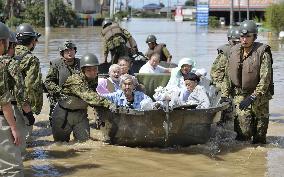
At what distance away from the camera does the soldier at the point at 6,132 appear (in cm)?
523

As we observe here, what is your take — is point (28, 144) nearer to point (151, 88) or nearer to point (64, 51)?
point (64, 51)

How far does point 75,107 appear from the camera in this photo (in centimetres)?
824

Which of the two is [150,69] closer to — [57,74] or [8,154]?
[57,74]

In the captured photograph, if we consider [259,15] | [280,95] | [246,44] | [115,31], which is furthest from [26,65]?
[259,15]

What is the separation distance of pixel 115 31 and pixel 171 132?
5.21m

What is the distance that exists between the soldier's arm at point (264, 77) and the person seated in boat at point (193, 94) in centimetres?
82

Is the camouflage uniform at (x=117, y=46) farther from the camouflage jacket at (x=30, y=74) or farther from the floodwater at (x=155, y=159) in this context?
the camouflage jacket at (x=30, y=74)

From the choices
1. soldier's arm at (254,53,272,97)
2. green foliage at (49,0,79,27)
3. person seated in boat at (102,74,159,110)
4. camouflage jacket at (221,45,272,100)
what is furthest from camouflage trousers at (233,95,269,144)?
green foliage at (49,0,79,27)

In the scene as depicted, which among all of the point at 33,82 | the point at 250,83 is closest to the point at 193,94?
the point at 250,83

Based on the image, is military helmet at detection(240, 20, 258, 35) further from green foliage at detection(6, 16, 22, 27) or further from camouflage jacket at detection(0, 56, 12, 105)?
green foliage at detection(6, 16, 22, 27)

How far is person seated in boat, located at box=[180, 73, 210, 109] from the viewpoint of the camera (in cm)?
856

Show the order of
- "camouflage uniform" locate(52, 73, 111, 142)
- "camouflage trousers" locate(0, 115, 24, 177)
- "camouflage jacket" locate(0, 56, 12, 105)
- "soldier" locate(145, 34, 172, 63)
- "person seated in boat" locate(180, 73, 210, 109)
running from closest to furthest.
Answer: "camouflage jacket" locate(0, 56, 12, 105) < "camouflage trousers" locate(0, 115, 24, 177) < "camouflage uniform" locate(52, 73, 111, 142) < "person seated in boat" locate(180, 73, 210, 109) < "soldier" locate(145, 34, 172, 63)

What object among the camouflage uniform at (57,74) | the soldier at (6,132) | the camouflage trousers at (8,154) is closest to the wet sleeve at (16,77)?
the soldier at (6,132)

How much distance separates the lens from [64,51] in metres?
9.05
